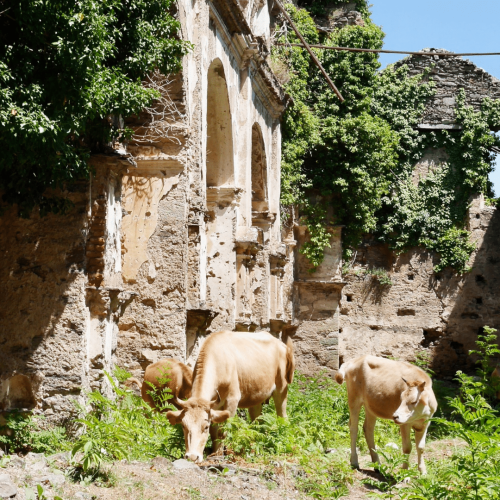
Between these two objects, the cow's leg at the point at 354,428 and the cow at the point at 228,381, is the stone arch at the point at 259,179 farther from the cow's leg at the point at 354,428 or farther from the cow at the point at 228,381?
the cow's leg at the point at 354,428

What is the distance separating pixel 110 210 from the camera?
835 cm

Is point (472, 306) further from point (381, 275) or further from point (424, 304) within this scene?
point (381, 275)

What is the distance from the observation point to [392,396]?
328 inches

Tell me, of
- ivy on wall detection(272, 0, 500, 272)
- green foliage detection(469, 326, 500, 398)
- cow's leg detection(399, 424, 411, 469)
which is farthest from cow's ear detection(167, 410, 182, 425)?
ivy on wall detection(272, 0, 500, 272)

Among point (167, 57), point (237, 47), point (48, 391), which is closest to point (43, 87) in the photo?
point (167, 57)

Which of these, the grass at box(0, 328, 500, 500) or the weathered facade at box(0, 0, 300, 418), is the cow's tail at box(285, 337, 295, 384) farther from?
the weathered facade at box(0, 0, 300, 418)

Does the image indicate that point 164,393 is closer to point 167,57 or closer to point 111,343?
point 111,343

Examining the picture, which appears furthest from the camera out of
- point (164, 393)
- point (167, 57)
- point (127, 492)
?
point (164, 393)

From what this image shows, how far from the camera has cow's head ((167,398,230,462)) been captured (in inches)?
290

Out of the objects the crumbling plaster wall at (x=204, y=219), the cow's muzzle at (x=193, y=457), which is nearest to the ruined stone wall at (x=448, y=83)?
the crumbling plaster wall at (x=204, y=219)

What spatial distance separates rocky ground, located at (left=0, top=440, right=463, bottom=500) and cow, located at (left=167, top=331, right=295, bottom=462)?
41 cm

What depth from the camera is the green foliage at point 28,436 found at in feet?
23.9

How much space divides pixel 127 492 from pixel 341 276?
16.8m

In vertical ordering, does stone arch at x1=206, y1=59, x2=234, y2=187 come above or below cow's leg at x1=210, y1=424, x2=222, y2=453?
above
